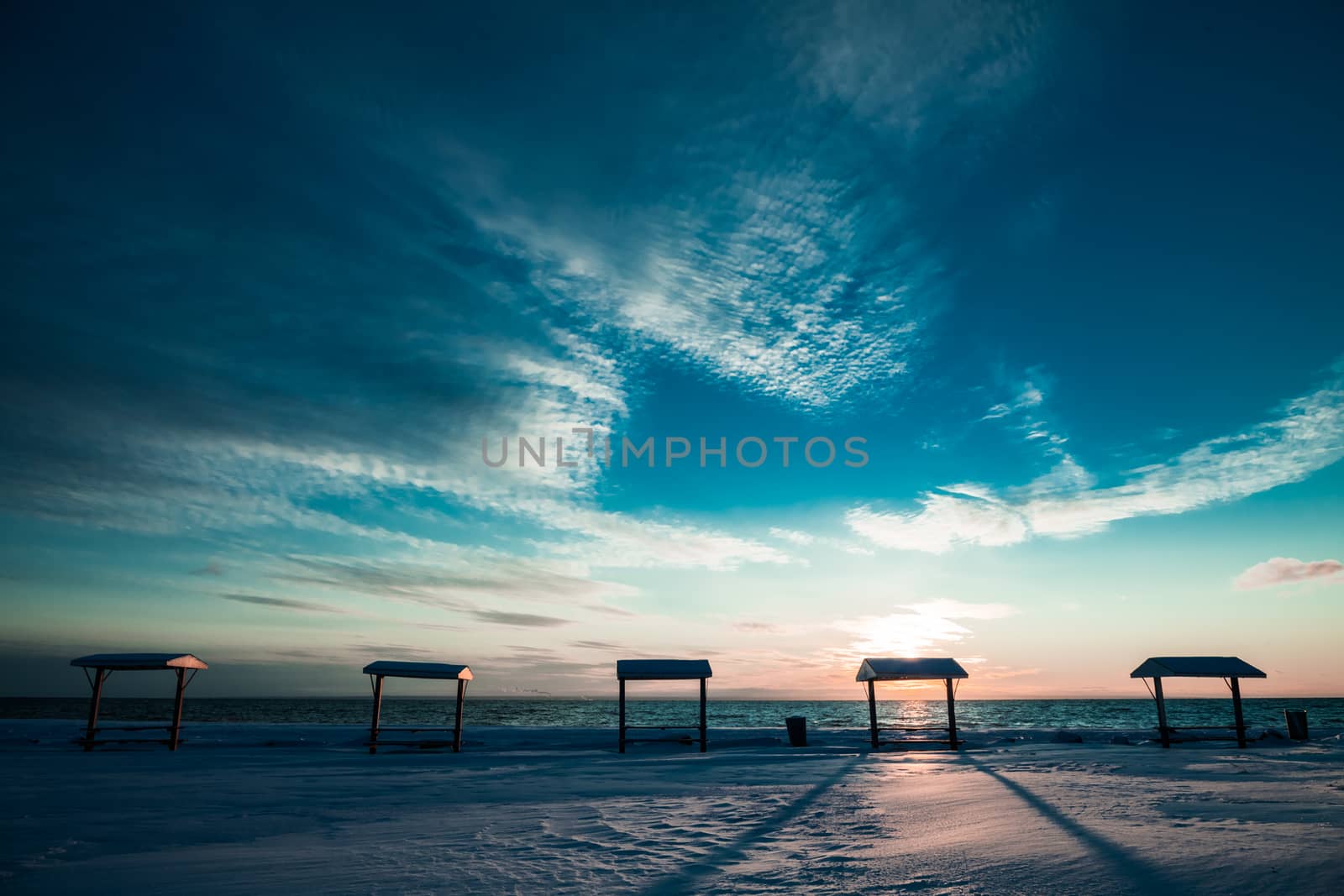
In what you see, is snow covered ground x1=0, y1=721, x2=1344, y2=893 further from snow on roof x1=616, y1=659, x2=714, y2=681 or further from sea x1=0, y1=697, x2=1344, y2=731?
sea x1=0, y1=697, x2=1344, y2=731

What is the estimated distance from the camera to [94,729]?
26.3 meters

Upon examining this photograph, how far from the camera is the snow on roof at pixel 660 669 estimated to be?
27.9m

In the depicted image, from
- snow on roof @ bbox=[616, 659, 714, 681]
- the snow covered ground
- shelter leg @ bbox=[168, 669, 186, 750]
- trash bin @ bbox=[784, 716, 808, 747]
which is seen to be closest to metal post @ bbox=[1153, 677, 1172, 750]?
the snow covered ground

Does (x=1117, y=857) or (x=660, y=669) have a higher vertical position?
(x=660, y=669)

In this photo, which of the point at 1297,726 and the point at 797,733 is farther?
the point at 797,733

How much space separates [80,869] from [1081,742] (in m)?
35.0

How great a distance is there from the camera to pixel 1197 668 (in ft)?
92.6

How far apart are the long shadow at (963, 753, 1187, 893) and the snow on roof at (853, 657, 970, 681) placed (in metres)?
16.1

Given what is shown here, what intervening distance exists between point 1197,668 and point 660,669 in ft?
71.6

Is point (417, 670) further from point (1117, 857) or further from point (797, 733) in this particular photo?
point (1117, 857)

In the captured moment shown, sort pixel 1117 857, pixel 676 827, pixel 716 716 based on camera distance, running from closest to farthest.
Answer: pixel 1117 857 < pixel 676 827 < pixel 716 716

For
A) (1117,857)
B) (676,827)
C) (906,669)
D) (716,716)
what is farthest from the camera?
(716,716)

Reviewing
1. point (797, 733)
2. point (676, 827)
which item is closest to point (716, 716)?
point (797, 733)

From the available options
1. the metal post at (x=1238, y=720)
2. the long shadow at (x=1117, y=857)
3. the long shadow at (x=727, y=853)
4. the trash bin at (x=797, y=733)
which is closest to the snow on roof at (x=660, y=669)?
the trash bin at (x=797, y=733)
